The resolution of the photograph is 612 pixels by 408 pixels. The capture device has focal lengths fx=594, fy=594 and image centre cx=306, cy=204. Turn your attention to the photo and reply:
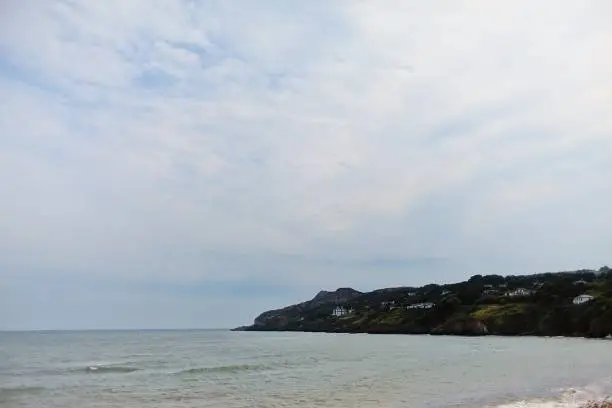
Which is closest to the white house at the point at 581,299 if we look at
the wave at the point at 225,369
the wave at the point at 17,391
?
the wave at the point at 225,369

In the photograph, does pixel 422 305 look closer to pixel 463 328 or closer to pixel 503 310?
pixel 463 328

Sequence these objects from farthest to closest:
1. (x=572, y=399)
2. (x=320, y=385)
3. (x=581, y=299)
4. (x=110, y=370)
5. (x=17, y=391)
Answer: (x=581, y=299), (x=110, y=370), (x=320, y=385), (x=17, y=391), (x=572, y=399)

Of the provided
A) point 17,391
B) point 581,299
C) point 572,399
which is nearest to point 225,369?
point 17,391

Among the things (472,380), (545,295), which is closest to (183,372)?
(472,380)

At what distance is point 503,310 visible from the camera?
137 metres

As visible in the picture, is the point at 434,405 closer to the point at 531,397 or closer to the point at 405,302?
the point at 531,397

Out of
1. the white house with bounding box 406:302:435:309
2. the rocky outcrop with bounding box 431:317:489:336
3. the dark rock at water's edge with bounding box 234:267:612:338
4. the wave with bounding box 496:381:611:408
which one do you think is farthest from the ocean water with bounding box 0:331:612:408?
the white house with bounding box 406:302:435:309

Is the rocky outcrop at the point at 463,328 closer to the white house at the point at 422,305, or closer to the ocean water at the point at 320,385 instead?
the white house at the point at 422,305

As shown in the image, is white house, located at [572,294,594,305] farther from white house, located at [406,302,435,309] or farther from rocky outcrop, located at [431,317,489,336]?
white house, located at [406,302,435,309]

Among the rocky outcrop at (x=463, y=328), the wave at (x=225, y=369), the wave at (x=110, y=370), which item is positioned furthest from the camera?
the rocky outcrop at (x=463, y=328)

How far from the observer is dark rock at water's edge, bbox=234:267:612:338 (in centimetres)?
11056

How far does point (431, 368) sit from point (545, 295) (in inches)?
4098

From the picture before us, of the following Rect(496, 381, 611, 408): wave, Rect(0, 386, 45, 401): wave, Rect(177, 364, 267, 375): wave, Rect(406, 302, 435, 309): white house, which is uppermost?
Rect(406, 302, 435, 309): white house

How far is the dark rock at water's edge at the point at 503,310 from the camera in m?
111
